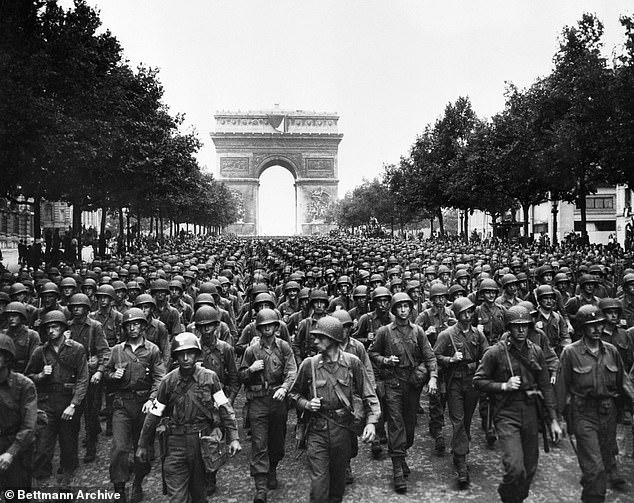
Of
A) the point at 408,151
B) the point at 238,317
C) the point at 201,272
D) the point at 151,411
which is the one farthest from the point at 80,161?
the point at 408,151

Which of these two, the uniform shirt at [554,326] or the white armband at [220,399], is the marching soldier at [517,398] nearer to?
the white armband at [220,399]

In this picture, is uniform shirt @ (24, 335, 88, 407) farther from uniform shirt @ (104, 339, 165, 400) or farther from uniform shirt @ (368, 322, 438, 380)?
uniform shirt @ (368, 322, 438, 380)

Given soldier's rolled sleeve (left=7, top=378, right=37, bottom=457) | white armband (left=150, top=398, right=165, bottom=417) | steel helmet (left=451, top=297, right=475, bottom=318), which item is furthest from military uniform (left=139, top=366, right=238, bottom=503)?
steel helmet (left=451, top=297, right=475, bottom=318)

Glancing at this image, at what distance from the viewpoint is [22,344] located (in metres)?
7.52

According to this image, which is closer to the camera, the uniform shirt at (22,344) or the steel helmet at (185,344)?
the steel helmet at (185,344)

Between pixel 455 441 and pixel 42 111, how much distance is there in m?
13.8

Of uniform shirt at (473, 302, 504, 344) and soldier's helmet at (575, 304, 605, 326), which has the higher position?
soldier's helmet at (575, 304, 605, 326)

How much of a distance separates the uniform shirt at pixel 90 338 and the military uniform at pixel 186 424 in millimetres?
2607

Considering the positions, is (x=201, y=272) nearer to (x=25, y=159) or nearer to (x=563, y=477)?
(x=25, y=159)

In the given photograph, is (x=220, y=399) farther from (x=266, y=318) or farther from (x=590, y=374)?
(x=590, y=374)

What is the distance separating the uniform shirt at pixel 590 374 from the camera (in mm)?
5781

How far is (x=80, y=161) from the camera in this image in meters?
20.0

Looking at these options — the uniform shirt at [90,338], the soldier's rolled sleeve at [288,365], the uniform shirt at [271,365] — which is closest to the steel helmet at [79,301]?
the uniform shirt at [90,338]

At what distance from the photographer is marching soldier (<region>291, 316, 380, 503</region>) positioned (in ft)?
17.7
